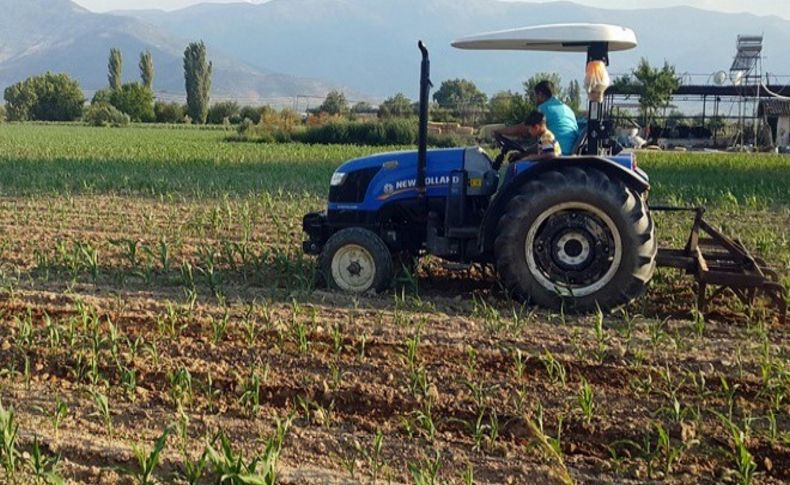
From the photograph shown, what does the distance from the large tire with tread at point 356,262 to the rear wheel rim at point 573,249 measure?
1121 mm

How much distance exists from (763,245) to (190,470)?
6.50 meters

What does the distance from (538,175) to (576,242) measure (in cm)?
52

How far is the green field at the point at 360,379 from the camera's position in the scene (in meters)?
3.95

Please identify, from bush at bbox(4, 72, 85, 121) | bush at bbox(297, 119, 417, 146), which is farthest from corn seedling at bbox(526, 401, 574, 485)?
bush at bbox(4, 72, 85, 121)

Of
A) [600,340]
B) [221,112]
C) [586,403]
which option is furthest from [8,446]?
[221,112]

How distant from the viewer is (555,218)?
20.6 ft

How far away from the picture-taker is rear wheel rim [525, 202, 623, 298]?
6207 millimetres

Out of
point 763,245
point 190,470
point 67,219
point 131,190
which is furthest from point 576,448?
point 131,190

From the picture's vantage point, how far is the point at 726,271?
640cm

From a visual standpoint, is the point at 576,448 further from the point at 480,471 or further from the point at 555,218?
the point at 555,218

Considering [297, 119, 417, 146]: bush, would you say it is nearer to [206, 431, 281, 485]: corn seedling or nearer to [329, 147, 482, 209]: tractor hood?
[329, 147, 482, 209]: tractor hood

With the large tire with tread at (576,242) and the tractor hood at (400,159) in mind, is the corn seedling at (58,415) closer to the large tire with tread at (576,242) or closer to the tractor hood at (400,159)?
the large tire with tread at (576,242)

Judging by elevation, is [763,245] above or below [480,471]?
above

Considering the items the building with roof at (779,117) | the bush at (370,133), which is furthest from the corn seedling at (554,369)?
the building with roof at (779,117)
